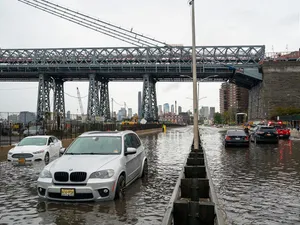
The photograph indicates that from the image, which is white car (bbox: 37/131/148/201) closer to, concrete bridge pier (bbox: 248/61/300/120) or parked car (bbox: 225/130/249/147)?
parked car (bbox: 225/130/249/147)

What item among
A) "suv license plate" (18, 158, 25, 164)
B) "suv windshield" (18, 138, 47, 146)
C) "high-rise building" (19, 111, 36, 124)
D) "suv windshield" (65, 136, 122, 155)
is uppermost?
"high-rise building" (19, 111, 36, 124)

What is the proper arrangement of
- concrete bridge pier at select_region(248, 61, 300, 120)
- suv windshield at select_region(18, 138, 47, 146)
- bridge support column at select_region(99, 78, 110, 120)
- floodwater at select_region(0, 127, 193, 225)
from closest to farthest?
floodwater at select_region(0, 127, 193, 225), suv windshield at select_region(18, 138, 47, 146), concrete bridge pier at select_region(248, 61, 300, 120), bridge support column at select_region(99, 78, 110, 120)

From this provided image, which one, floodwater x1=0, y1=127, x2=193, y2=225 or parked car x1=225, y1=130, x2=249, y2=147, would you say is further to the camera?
parked car x1=225, y1=130, x2=249, y2=147

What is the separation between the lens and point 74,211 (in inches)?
279

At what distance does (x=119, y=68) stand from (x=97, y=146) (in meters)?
72.3

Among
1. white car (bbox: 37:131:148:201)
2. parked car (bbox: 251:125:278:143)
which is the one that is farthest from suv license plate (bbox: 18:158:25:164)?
parked car (bbox: 251:125:278:143)

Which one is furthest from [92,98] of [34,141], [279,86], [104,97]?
[34,141]

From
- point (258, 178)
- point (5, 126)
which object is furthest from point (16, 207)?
point (5, 126)

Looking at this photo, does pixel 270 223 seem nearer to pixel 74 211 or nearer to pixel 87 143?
pixel 74 211

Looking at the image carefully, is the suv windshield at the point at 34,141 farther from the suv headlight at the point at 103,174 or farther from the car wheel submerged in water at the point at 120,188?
the suv headlight at the point at 103,174

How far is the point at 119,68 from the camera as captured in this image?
80.4 metres

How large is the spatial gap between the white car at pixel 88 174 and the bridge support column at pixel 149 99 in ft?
230

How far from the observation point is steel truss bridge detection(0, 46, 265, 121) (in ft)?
258

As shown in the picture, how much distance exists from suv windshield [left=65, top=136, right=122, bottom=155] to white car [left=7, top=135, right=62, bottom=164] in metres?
7.03
